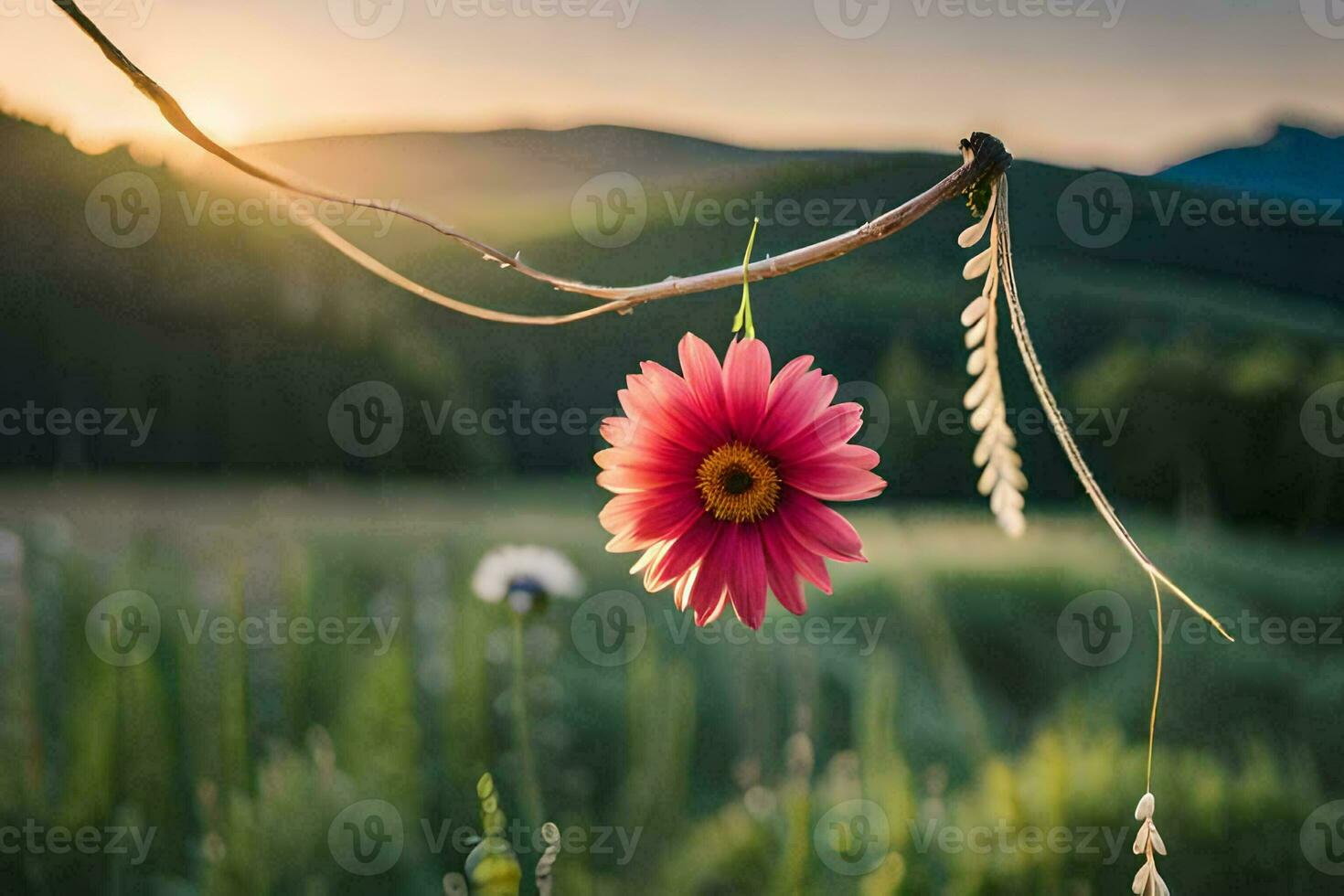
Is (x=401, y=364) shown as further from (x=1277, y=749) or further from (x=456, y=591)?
(x=1277, y=749)

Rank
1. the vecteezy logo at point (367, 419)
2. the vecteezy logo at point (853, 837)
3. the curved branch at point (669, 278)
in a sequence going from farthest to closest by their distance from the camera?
the vecteezy logo at point (367, 419)
the vecteezy logo at point (853, 837)
the curved branch at point (669, 278)

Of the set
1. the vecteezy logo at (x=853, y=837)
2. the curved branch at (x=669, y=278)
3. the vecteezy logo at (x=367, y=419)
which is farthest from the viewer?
the vecteezy logo at (x=367, y=419)

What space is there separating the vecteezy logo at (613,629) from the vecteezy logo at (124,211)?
0.46 m

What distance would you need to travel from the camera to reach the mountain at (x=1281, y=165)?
2.31 ft

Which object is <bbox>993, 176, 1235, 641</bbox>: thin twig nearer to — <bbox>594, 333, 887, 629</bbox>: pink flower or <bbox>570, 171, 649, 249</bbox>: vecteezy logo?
<bbox>594, 333, 887, 629</bbox>: pink flower

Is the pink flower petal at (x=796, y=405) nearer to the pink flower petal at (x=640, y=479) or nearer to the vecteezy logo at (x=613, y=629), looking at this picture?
the pink flower petal at (x=640, y=479)

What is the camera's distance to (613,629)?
2.28ft

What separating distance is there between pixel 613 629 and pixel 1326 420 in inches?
22.3

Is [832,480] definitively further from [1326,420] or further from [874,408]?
[1326,420]

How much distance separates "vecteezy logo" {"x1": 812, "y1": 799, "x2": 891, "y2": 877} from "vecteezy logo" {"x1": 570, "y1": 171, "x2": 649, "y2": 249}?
1.53ft

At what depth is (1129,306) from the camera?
2.64 feet

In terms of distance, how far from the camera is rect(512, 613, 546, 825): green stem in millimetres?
670

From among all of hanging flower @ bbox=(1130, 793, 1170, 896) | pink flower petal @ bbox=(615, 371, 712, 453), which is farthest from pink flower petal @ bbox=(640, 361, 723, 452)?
hanging flower @ bbox=(1130, 793, 1170, 896)

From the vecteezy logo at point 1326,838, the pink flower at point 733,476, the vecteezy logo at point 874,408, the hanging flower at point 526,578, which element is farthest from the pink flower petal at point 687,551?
the vecteezy logo at point 1326,838
